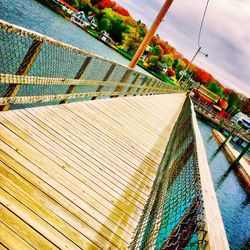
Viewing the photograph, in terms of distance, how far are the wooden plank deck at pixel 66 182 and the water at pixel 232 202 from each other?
487 inches

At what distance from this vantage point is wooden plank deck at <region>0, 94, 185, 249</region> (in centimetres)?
283

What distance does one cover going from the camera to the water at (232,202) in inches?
634

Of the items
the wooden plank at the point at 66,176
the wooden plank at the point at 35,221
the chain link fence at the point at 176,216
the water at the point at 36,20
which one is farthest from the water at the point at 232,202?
the water at the point at 36,20

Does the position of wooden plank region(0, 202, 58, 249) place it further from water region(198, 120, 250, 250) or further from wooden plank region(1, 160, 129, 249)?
water region(198, 120, 250, 250)

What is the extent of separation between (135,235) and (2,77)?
2844 mm

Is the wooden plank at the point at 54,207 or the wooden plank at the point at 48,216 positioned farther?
the wooden plank at the point at 54,207

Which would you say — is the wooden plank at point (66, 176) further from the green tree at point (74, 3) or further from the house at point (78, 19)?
the green tree at point (74, 3)

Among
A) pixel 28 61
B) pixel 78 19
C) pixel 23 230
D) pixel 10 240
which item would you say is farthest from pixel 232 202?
pixel 78 19

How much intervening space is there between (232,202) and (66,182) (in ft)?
65.7

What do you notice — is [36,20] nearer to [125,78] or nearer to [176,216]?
[125,78]

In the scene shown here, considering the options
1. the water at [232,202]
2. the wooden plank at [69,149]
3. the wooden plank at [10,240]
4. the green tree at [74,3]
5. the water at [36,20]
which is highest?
the green tree at [74,3]

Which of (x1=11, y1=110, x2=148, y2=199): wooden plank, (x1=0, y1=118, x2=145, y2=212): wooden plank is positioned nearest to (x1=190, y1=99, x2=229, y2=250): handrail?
(x1=0, y1=118, x2=145, y2=212): wooden plank

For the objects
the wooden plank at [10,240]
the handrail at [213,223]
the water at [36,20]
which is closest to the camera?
the handrail at [213,223]

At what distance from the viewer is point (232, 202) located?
20891 millimetres
